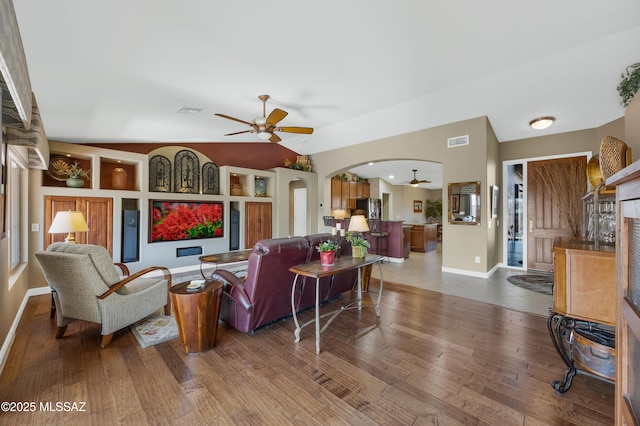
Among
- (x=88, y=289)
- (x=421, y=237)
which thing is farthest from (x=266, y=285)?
(x=421, y=237)

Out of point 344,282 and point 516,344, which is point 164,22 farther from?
point 516,344

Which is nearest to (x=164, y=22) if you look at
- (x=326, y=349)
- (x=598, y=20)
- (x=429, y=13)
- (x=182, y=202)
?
(x=429, y=13)

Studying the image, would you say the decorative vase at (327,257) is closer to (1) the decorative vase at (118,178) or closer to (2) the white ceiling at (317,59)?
(2) the white ceiling at (317,59)

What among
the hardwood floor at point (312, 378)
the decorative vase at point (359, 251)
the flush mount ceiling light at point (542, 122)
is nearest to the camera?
the hardwood floor at point (312, 378)

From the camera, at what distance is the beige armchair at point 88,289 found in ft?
7.88

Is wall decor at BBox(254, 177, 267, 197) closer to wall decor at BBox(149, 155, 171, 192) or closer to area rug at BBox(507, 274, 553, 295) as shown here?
wall decor at BBox(149, 155, 171, 192)

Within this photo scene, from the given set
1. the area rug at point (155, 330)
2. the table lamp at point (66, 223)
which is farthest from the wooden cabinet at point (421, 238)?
the table lamp at point (66, 223)

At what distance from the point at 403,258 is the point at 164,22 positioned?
20.1ft

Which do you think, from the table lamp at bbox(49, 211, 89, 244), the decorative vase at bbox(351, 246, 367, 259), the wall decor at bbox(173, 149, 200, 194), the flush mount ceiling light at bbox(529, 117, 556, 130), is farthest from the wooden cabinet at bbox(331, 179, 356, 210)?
the table lamp at bbox(49, 211, 89, 244)

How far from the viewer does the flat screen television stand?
5.22 metres

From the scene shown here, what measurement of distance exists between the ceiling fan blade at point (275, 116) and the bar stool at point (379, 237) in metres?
3.76

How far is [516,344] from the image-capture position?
2551mm

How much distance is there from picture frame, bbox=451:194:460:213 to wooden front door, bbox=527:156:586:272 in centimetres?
181

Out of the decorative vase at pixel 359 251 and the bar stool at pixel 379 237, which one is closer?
the decorative vase at pixel 359 251
